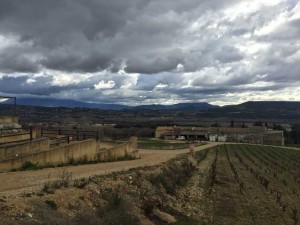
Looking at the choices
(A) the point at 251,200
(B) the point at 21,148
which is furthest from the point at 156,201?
(B) the point at 21,148

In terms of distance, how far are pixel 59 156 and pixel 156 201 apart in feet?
29.1

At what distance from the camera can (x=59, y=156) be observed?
2536 cm

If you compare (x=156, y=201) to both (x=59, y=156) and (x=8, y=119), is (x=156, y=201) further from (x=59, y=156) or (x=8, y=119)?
(x=8, y=119)

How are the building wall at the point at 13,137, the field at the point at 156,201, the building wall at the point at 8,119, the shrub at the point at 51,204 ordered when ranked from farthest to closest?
1. the building wall at the point at 8,119
2. the building wall at the point at 13,137
3. the shrub at the point at 51,204
4. the field at the point at 156,201

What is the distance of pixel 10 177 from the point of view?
59.6 ft

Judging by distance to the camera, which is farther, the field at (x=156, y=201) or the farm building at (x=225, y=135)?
the farm building at (x=225, y=135)

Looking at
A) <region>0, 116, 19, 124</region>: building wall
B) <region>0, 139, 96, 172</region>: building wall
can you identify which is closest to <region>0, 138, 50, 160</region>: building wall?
<region>0, 139, 96, 172</region>: building wall

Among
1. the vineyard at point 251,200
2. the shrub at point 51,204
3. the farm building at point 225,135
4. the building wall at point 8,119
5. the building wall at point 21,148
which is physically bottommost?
the farm building at point 225,135

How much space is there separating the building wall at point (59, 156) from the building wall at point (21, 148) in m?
1.16

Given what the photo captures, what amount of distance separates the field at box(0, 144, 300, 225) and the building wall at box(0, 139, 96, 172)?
14.2 ft

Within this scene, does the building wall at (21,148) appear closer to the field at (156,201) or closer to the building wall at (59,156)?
the building wall at (59,156)

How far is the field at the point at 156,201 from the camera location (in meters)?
12.4

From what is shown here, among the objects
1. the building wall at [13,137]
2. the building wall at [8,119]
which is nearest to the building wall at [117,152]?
the building wall at [13,137]

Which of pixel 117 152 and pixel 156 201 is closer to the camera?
pixel 156 201
